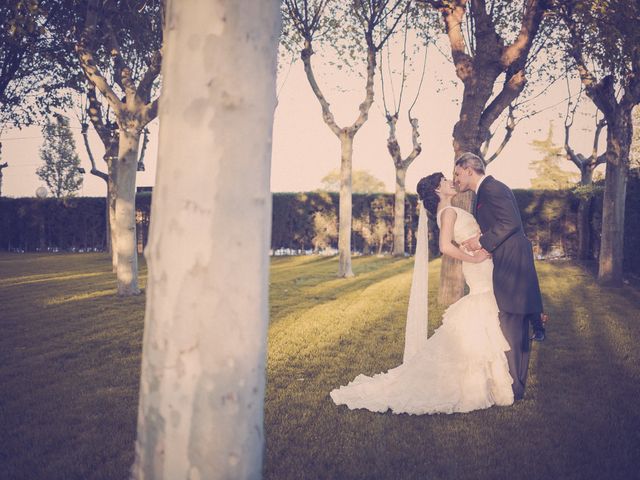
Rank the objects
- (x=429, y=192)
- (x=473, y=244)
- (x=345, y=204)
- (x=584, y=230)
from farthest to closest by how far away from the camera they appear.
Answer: (x=584, y=230) → (x=345, y=204) → (x=429, y=192) → (x=473, y=244)

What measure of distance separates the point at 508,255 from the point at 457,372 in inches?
51.8

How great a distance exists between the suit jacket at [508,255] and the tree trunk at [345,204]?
33.9 feet

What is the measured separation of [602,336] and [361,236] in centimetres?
1818

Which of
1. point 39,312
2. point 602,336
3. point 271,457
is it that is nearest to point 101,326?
point 39,312

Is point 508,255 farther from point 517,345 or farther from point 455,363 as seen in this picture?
point 455,363

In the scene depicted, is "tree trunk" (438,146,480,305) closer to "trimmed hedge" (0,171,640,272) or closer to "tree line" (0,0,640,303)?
"tree line" (0,0,640,303)

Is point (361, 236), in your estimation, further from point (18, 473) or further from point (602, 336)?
point (18, 473)

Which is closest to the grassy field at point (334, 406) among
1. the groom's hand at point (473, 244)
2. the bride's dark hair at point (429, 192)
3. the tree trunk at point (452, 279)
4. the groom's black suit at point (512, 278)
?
the groom's black suit at point (512, 278)

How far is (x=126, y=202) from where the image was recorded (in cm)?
1146

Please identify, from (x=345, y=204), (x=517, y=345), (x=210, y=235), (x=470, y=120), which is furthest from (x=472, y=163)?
(x=345, y=204)

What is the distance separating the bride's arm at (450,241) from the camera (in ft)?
16.7

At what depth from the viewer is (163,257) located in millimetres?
1973

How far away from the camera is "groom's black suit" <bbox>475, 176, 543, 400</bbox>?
5.00 m

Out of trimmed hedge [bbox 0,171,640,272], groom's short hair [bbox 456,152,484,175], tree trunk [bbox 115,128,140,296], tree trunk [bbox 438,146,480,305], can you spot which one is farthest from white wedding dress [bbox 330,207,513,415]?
trimmed hedge [bbox 0,171,640,272]
